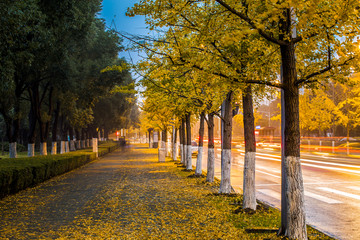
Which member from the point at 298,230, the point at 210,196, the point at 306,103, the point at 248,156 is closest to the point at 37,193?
the point at 210,196

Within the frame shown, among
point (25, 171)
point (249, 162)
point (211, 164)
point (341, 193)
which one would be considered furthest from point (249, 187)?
point (25, 171)

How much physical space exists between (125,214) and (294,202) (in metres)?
4.70

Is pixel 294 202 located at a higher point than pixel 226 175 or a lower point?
higher

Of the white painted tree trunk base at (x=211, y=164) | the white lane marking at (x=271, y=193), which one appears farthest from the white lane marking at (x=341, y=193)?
the white painted tree trunk base at (x=211, y=164)

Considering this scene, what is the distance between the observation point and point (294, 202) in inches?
263

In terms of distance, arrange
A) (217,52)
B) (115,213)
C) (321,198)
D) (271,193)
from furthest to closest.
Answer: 1. (271,193)
2. (321,198)
3. (115,213)
4. (217,52)

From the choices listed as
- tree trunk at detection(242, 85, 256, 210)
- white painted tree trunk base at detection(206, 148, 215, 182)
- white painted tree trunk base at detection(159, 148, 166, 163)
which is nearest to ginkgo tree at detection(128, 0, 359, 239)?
tree trunk at detection(242, 85, 256, 210)

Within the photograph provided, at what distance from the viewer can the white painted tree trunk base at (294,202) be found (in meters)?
6.65

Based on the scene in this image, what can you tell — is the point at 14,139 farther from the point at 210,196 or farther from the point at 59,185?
the point at 210,196

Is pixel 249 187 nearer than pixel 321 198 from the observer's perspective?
Yes

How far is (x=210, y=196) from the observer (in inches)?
483

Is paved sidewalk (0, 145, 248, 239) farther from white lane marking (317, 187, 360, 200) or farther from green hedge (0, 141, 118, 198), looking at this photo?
white lane marking (317, 187, 360, 200)

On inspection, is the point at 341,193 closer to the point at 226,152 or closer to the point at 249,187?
the point at 226,152

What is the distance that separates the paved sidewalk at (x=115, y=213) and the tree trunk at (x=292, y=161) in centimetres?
136
